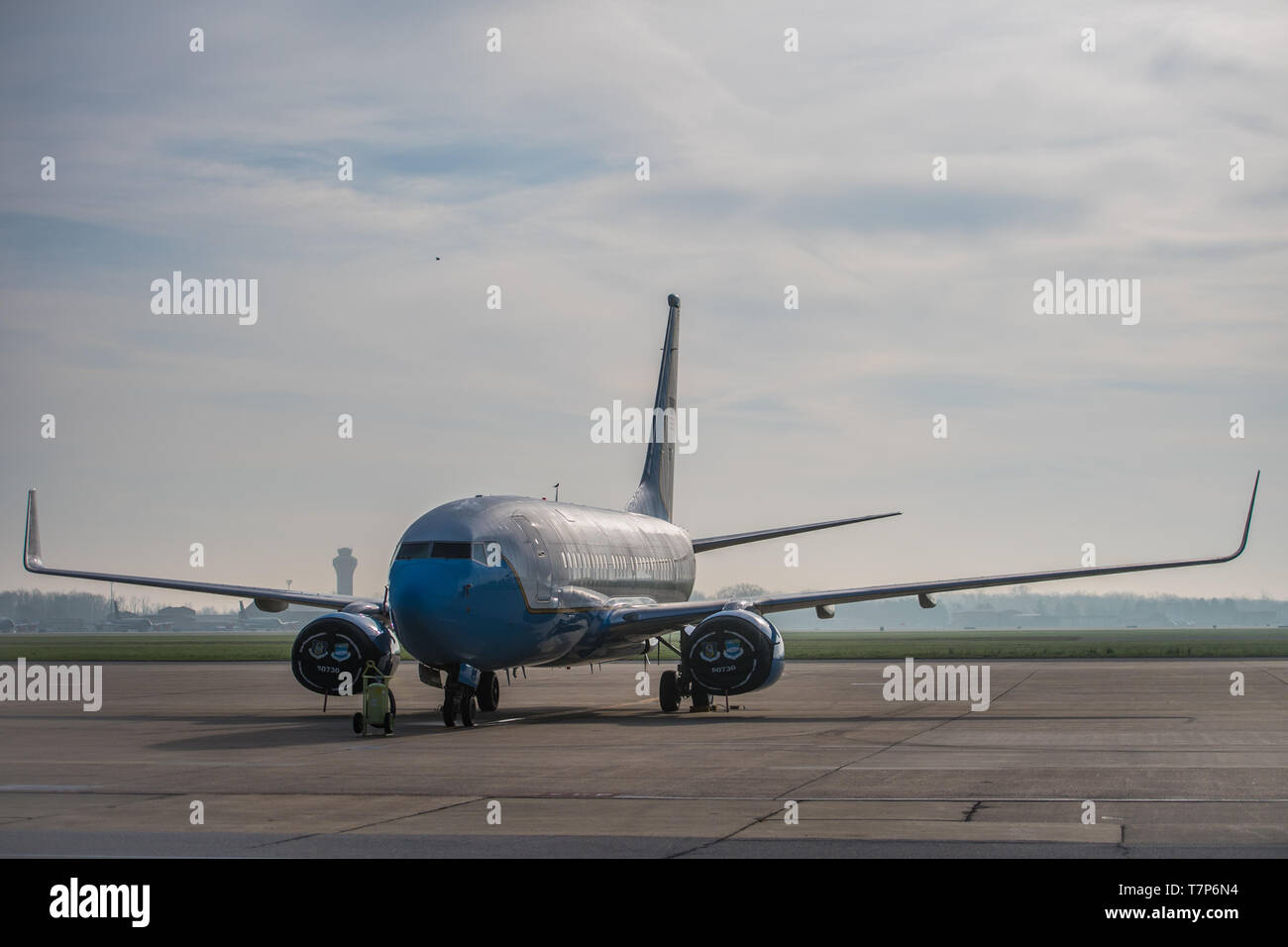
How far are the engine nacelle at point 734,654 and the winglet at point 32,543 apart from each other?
17004 millimetres

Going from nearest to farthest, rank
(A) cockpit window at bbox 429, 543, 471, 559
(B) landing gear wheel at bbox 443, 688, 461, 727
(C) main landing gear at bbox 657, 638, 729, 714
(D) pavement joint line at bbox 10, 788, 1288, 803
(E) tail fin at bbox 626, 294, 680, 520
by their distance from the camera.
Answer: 1. (D) pavement joint line at bbox 10, 788, 1288, 803
2. (A) cockpit window at bbox 429, 543, 471, 559
3. (B) landing gear wheel at bbox 443, 688, 461, 727
4. (C) main landing gear at bbox 657, 638, 729, 714
5. (E) tail fin at bbox 626, 294, 680, 520

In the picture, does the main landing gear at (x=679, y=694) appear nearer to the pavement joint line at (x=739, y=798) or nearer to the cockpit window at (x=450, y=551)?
the cockpit window at (x=450, y=551)

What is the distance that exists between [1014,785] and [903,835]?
4749mm

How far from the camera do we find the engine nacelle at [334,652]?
32.7 m

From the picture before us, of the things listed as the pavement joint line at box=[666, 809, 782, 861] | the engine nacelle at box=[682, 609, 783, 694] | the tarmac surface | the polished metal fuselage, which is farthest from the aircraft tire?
the pavement joint line at box=[666, 809, 782, 861]

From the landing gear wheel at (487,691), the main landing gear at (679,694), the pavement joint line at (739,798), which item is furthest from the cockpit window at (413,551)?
the pavement joint line at (739,798)

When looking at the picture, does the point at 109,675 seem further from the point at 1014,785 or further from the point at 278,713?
the point at 1014,785

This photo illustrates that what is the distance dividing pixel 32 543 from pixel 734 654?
18.3 m

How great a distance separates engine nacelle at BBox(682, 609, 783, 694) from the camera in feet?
104

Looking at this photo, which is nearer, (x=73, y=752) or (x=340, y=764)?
(x=340, y=764)

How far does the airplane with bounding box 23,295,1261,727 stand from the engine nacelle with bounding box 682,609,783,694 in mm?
26

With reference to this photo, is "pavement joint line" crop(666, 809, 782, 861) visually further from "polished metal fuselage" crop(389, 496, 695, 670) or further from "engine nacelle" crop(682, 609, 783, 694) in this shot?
"engine nacelle" crop(682, 609, 783, 694)
